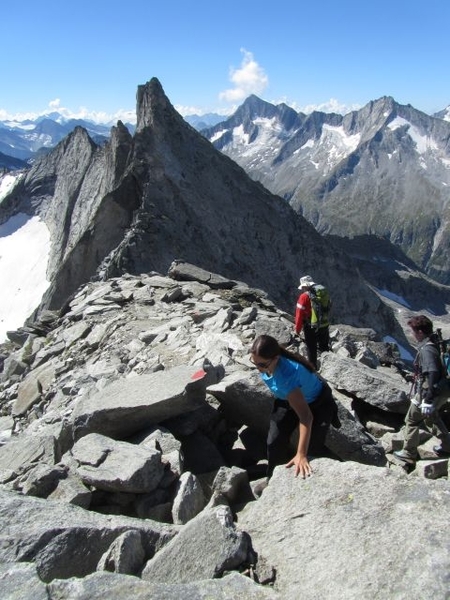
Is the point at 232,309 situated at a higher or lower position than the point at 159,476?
higher

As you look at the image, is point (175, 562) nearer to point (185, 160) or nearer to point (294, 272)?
point (185, 160)

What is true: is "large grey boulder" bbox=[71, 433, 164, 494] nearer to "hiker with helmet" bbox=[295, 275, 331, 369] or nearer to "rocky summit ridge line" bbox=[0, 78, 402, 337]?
"hiker with helmet" bbox=[295, 275, 331, 369]

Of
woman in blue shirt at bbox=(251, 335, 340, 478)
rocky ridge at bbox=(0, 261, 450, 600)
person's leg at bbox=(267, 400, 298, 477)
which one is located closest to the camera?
rocky ridge at bbox=(0, 261, 450, 600)

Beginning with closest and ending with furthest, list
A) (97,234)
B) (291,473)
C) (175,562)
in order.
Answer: (175,562), (291,473), (97,234)

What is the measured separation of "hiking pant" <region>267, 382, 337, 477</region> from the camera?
7.73 m

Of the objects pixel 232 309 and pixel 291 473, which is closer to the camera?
pixel 291 473

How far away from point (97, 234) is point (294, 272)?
92.7 feet

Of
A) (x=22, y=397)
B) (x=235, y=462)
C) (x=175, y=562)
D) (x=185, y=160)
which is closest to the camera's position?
(x=175, y=562)

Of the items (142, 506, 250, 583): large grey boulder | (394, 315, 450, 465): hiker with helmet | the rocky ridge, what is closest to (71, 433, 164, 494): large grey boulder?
the rocky ridge

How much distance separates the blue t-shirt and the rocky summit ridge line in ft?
109

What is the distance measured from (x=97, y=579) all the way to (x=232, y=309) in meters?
13.1

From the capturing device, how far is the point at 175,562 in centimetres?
591

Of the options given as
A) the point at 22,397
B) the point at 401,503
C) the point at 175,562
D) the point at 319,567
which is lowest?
the point at 22,397

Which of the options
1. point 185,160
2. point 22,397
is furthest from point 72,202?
point 22,397
